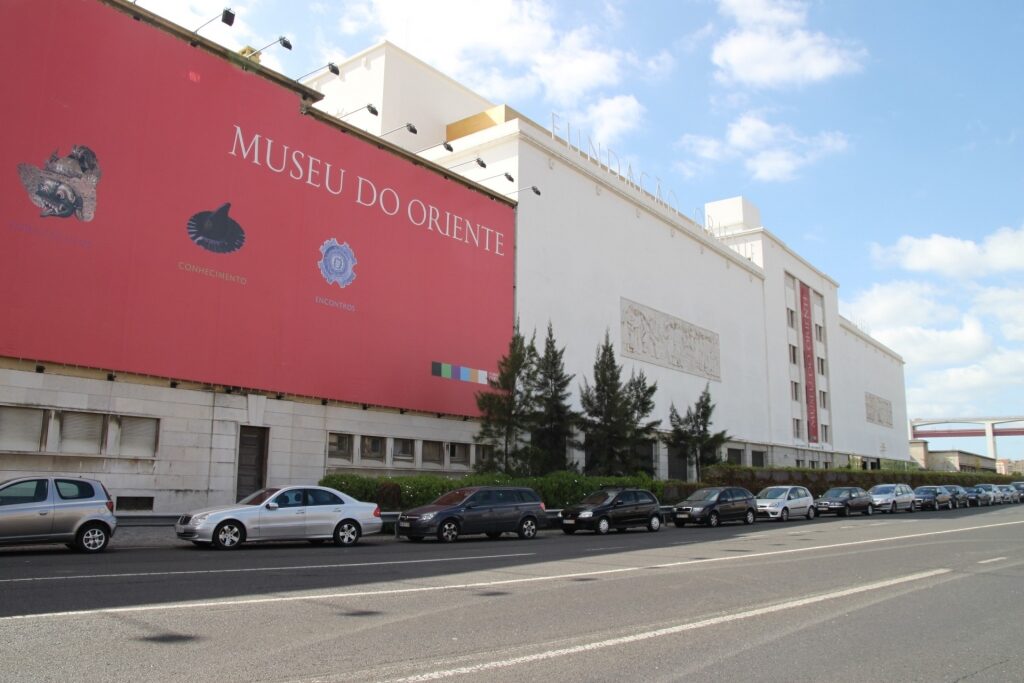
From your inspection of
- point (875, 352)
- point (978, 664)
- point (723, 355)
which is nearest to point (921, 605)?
point (978, 664)

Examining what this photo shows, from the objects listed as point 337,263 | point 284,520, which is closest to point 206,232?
point 337,263

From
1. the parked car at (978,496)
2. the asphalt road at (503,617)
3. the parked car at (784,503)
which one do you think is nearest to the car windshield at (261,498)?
the asphalt road at (503,617)

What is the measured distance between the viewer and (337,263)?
87.2ft

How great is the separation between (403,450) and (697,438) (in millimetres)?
19062

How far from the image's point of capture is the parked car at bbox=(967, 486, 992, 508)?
48.3m

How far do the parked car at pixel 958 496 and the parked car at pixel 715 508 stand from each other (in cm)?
2144

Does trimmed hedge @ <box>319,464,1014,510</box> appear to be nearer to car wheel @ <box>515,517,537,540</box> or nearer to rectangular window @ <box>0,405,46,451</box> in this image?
car wheel @ <box>515,517,537,540</box>

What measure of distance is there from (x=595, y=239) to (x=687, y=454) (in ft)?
41.8

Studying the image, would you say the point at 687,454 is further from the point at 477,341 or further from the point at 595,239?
the point at 477,341

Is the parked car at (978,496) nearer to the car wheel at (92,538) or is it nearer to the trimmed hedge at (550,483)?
the trimmed hedge at (550,483)

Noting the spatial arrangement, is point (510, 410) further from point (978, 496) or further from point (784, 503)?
point (978, 496)

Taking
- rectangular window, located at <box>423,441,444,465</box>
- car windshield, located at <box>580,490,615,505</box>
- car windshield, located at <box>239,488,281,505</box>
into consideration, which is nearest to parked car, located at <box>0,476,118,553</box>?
car windshield, located at <box>239,488,281,505</box>

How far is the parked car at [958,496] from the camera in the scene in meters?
44.6

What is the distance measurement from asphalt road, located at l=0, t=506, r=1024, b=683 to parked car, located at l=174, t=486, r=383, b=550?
2.90ft
